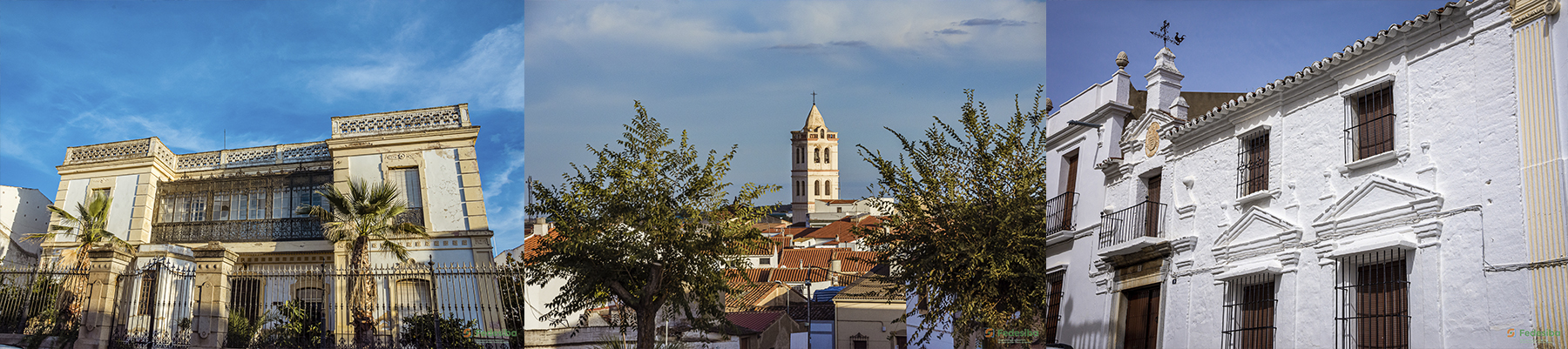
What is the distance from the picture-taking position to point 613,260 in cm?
404

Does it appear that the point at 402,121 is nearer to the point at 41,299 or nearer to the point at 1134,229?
the point at 41,299

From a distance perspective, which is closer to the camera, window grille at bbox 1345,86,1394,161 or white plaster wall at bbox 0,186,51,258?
window grille at bbox 1345,86,1394,161

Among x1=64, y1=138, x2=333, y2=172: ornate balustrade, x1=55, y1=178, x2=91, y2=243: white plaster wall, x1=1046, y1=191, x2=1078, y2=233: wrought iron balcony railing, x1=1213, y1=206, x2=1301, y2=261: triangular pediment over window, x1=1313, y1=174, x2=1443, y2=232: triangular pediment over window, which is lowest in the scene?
x1=1213, y1=206, x2=1301, y2=261: triangular pediment over window

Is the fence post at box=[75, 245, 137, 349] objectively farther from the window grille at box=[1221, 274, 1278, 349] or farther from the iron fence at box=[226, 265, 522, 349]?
the window grille at box=[1221, 274, 1278, 349]

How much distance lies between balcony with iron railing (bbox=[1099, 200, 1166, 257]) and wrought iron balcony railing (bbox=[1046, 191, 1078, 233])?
22cm

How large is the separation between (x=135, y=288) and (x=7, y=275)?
1.19m

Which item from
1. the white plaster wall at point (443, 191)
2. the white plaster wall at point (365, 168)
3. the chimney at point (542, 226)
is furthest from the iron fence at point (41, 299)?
the chimney at point (542, 226)

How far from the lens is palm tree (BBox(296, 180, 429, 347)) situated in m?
5.97

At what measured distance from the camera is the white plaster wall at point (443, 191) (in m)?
5.73

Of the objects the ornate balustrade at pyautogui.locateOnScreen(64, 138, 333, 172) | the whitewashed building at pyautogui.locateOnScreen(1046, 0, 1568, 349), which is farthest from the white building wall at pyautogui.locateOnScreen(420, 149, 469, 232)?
the whitewashed building at pyautogui.locateOnScreen(1046, 0, 1568, 349)

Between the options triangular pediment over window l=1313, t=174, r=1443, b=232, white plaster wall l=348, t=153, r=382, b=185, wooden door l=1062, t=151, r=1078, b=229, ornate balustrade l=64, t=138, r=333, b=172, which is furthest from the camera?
ornate balustrade l=64, t=138, r=333, b=172

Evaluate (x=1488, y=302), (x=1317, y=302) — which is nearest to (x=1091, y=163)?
(x=1317, y=302)

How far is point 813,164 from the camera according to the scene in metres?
3.63

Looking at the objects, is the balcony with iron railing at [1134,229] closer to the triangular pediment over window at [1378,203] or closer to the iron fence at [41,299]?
the triangular pediment over window at [1378,203]
